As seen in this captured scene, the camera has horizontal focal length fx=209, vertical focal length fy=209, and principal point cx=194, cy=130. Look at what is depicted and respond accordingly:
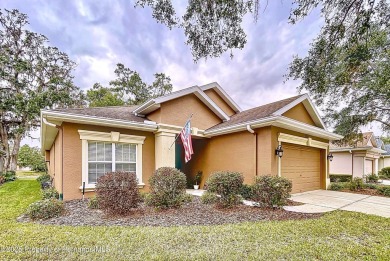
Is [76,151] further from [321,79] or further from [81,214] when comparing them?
[321,79]

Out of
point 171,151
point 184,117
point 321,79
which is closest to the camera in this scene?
point 321,79

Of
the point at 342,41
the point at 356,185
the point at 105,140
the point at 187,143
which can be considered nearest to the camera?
the point at 342,41

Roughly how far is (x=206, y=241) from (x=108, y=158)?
6.37 m

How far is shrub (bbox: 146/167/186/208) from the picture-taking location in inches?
270

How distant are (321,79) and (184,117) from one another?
662cm

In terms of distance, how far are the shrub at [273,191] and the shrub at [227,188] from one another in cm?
79

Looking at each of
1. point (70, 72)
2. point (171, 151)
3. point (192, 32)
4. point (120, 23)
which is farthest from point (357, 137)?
point (70, 72)

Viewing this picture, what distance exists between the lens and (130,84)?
31.4m

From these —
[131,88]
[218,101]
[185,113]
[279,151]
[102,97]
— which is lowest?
[279,151]

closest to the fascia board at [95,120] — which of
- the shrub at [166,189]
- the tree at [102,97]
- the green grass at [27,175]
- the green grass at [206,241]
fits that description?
the shrub at [166,189]

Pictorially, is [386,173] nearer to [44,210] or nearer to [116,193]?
[116,193]

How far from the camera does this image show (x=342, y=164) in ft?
66.4

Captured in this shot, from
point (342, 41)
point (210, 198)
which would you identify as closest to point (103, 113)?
point (210, 198)

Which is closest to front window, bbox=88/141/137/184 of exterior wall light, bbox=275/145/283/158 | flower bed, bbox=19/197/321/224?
flower bed, bbox=19/197/321/224
